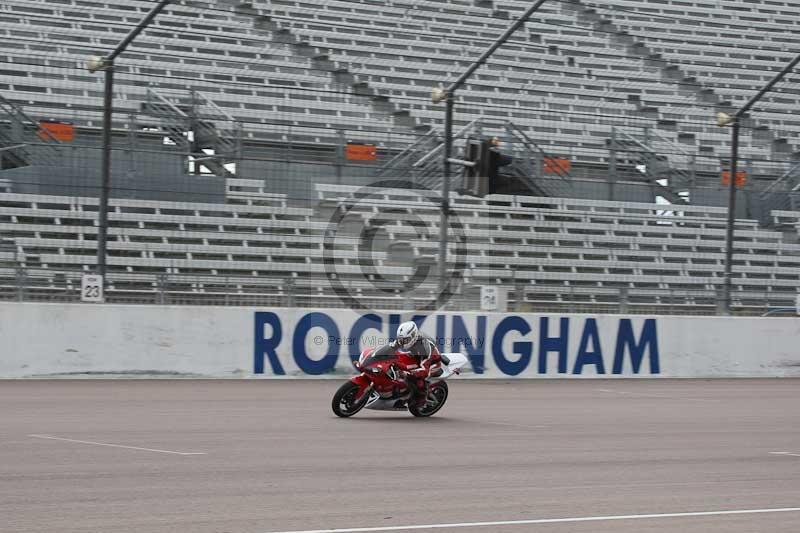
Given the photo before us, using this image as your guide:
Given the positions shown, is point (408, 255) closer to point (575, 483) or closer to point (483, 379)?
point (483, 379)

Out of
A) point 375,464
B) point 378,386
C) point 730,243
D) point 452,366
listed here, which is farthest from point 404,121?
point 375,464

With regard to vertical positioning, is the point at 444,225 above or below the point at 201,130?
below

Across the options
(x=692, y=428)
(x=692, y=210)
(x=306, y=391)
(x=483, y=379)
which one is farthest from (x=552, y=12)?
(x=692, y=428)

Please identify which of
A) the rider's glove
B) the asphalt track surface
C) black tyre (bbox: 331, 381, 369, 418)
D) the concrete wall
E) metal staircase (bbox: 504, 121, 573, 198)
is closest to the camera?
the asphalt track surface

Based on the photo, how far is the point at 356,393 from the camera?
12.9 meters

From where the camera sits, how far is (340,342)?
19.0 meters

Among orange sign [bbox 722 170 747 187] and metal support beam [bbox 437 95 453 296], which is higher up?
orange sign [bbox 722 170 747 187]

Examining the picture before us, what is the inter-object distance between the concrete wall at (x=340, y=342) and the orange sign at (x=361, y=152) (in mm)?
3790

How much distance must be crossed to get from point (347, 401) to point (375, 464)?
3632mm

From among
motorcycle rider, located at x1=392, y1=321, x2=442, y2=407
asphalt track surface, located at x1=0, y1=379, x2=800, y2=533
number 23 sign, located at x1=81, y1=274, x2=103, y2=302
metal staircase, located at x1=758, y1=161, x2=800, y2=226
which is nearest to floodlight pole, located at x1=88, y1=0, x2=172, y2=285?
number 23 sign, located at x1=81, y1=274, x2=103, y2=302

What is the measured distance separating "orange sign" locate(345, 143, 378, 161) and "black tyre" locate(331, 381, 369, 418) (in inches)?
363

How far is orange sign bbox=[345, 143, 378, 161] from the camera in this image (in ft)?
70.4

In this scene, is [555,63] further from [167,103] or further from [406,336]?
[406,336]

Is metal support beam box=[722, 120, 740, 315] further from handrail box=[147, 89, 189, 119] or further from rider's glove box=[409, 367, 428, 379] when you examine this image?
handrail box=[147, 89, 189, 119]
